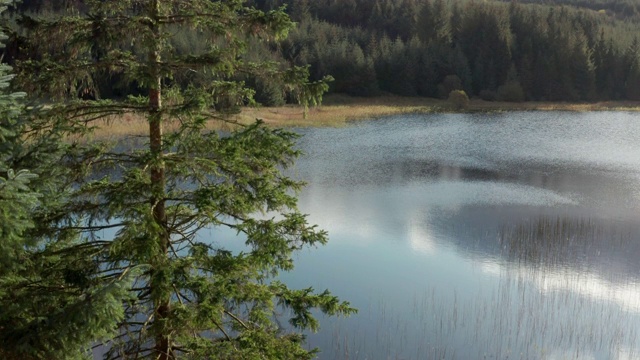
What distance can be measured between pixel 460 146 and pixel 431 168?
15.9ft

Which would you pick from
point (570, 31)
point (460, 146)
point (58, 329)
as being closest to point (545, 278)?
point (58, 329)

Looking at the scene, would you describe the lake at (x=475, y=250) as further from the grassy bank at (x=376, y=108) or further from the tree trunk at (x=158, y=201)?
the grassy bank at (x=376, y=108)

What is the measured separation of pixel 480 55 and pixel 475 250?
3932 cm

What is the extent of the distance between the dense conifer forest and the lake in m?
21.3

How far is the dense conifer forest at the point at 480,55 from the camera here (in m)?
45.6

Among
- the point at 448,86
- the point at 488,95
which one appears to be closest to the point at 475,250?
the point at 448,86

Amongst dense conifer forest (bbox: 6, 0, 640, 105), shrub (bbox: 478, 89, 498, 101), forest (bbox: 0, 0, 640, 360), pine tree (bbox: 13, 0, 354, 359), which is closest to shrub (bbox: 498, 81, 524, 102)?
dense conifer forest (bbox: 6, 0, 640, 105)

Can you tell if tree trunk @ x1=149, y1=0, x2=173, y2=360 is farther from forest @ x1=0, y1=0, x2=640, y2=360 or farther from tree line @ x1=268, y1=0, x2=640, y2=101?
tree line @ x1=268, y1=0, x2=640, y2=101

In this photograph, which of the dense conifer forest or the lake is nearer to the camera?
the lake

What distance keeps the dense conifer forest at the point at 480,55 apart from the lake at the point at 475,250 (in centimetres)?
2135

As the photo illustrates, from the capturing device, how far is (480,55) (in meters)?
50.2

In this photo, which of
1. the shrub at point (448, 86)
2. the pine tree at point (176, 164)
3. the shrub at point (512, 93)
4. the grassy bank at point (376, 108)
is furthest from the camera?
the shrub at point (512, 93)

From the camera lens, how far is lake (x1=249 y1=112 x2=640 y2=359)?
9438 mm

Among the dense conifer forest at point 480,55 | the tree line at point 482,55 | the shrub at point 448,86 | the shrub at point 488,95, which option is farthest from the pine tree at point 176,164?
the shrub at point 488,95
